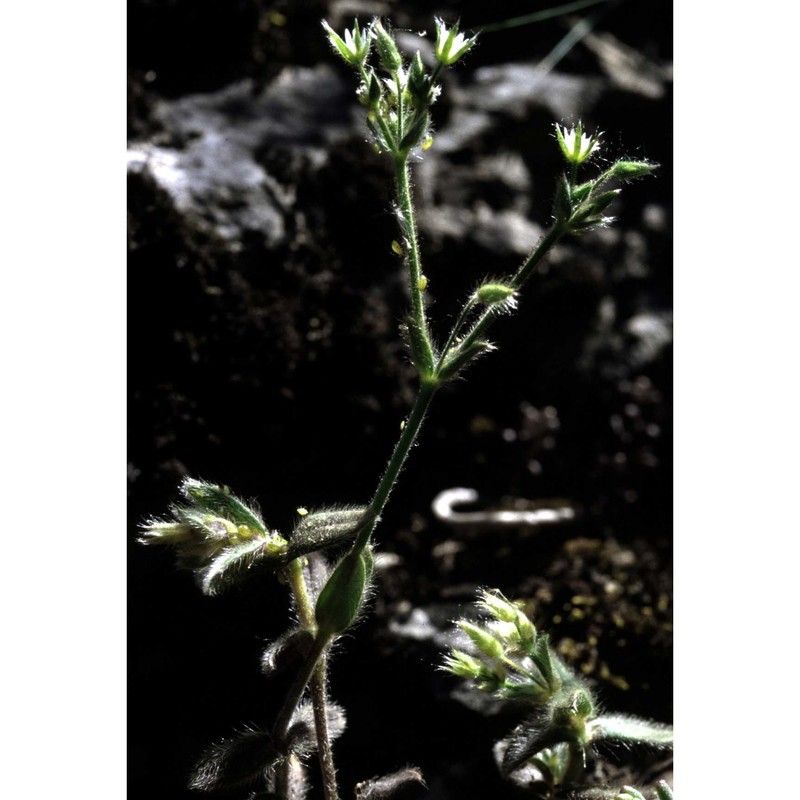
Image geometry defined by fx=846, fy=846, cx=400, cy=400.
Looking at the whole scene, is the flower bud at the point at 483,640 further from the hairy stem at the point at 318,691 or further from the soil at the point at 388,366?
the soil at the point at 388,366

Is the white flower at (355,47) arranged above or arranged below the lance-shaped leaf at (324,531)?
above

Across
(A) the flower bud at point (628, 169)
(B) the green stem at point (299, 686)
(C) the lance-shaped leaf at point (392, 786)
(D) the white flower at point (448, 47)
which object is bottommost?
(C) the lance-shaped leaf at point (392, 786)

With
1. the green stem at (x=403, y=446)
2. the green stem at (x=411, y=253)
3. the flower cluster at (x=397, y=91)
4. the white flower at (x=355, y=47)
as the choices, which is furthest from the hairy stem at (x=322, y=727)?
the white flower at (x=355, y=47)

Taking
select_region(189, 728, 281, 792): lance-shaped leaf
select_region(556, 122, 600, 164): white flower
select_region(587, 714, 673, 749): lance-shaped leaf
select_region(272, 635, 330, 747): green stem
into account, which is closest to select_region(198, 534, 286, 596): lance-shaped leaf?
select_region(272, 635, 330, 747): green stem

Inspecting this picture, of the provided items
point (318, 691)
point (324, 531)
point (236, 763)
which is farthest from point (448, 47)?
point (236, 763)

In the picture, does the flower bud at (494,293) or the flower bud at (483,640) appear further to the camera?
the flower bud at (483,640)

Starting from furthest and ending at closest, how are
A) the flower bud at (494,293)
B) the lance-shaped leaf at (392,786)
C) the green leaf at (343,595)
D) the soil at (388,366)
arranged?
the soil at (388,366), the lance-shaped leaf at (392,786), the green leaf at (343,595), the flower bud at (494,293)
